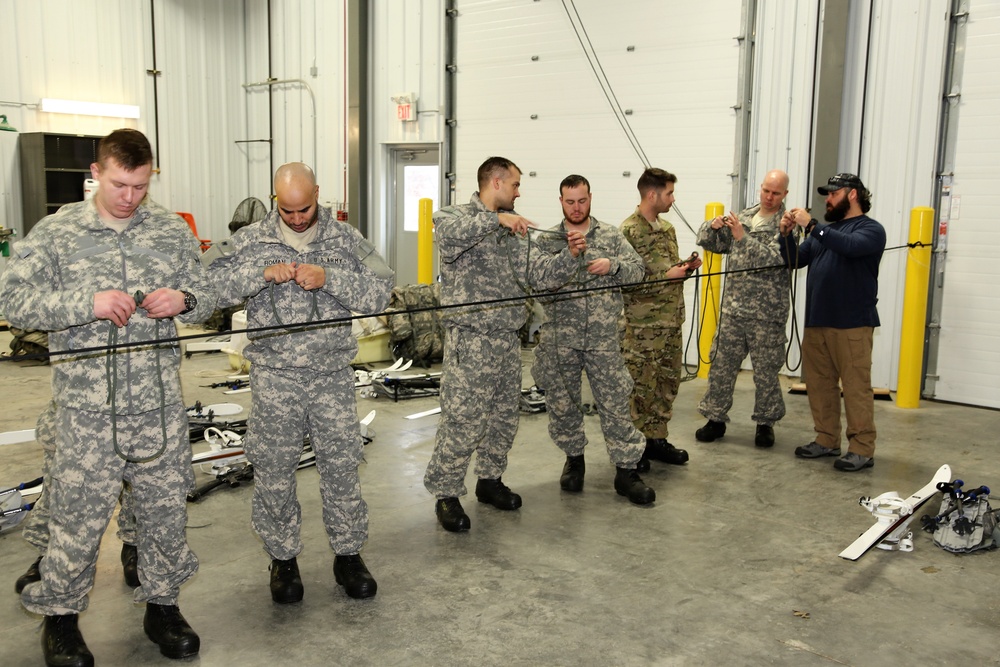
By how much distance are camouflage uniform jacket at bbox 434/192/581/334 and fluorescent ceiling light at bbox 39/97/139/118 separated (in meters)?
9.40

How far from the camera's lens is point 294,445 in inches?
142

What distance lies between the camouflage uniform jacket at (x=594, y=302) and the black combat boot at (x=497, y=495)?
87 cm

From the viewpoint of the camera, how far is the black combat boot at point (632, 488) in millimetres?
5031

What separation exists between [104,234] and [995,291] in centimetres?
723

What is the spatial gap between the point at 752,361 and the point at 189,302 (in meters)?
4.18

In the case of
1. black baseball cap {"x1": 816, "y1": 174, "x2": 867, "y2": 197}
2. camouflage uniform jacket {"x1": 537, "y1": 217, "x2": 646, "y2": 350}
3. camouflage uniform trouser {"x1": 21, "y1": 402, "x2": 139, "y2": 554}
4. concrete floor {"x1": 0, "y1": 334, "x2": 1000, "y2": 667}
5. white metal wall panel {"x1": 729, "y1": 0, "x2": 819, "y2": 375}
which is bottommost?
concrete floor {"x1": 0, "y1": 334, "x2": 1000, "y2": 667}

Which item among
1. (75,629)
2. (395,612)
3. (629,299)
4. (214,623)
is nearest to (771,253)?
(629,299)

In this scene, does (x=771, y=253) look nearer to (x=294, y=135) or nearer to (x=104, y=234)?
(x=104, y=234)

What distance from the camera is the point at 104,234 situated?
3092mm

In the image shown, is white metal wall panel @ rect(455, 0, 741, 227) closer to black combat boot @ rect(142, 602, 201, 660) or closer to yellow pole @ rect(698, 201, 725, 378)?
yellow pole @ rect(698, 201, 725, 378)

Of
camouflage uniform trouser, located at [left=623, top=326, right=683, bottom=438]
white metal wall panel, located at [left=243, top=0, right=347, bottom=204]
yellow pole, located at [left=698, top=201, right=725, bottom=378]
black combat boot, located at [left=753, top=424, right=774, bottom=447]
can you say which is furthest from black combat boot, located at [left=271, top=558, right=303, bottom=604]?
white metal wall panel, located at [left=243, top=0, right=347, bottom=204]

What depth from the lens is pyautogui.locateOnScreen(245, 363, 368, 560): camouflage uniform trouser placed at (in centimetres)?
354

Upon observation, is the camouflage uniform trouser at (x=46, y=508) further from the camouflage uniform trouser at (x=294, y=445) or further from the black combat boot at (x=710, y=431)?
the black combat boot at (x=710, y=431)

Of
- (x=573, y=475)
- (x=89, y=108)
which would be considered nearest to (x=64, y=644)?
(x=573, y=475)
